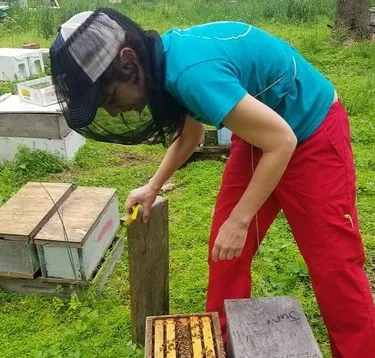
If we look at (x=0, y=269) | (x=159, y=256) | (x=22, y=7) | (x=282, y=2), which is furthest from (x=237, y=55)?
(x=22, y=7)

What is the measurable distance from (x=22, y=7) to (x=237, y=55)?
11.5 meters

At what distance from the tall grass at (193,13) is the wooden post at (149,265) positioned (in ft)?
27.7

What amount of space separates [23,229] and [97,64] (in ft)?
5.18

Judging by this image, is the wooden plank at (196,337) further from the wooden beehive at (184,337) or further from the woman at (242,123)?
the woman at (242,123)

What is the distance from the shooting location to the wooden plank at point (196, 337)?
177 cm

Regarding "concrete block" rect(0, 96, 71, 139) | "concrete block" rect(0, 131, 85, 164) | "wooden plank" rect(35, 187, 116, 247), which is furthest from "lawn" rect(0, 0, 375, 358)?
"wooden plank" rect(35, 187, 116, 247)

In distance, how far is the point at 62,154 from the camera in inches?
180

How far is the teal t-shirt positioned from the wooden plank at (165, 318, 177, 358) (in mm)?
756

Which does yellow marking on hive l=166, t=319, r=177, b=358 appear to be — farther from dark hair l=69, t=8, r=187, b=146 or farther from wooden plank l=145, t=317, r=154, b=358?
dark hair l=69, t=8, r=187, b=146

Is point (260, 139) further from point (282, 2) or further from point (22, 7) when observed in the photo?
point (22, 7)

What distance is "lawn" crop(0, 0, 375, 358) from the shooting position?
2699 mm

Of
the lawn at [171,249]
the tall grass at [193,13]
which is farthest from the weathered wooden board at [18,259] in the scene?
the tall grass at [193,13]

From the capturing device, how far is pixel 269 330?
5.85 ft

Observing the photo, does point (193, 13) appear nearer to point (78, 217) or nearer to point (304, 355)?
point (78, 217)
